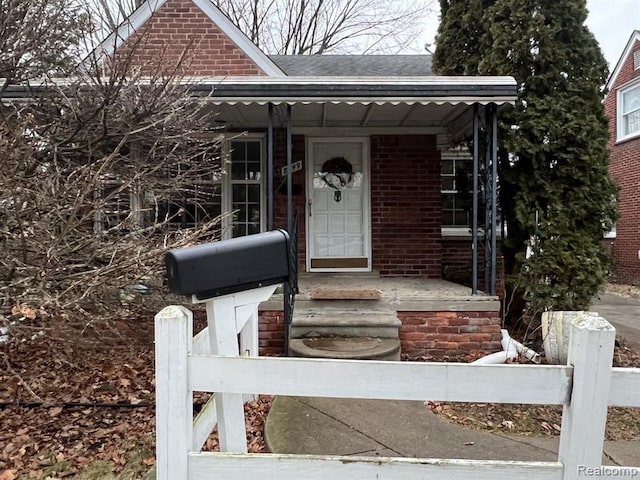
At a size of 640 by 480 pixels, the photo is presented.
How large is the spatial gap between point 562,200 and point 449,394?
4791 millimetres

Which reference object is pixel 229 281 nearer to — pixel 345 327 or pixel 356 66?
pixel 345 327

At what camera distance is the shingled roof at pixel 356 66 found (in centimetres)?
892

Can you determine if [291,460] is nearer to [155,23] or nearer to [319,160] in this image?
[319,160]

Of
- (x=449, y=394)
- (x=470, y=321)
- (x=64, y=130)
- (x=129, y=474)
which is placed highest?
(x=64, y=130)

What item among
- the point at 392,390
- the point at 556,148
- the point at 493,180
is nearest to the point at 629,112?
the point at 556,148

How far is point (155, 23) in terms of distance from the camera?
8.22 m

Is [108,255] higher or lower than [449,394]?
higher

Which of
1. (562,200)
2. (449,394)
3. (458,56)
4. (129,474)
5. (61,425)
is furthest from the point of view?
(458,56)

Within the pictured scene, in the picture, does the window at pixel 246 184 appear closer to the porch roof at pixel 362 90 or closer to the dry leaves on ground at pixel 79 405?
the porch roof at pixel 362 90

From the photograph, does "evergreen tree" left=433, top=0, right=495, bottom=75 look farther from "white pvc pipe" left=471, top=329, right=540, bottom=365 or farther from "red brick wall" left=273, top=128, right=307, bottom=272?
Answer: "white pvc pipe" left=471, top=329, right=540, bottom=365

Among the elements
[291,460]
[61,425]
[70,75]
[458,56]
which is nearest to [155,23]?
[70,75]

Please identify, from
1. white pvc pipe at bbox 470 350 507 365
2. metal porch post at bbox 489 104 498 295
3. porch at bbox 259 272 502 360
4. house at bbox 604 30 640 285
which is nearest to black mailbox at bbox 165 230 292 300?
porch at bbox 259 272 502 360

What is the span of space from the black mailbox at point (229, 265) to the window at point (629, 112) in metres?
14.6

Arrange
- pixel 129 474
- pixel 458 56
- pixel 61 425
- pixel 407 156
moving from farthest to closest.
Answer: pixel 407 156 → pixel 458 56 → pixel 61 425 → pixel 129 474
